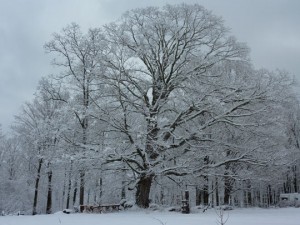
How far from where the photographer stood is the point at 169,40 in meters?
19.5

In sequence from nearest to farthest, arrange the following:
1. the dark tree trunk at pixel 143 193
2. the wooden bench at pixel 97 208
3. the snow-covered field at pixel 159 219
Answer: the snow-covered field at pixel 159 219, the wooden bench at pixel 97 208, the dark tree trunk at pixel 143 193

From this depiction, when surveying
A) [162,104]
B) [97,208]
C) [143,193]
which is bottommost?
[97,208]

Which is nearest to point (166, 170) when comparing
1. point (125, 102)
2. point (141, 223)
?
point (125, 102)

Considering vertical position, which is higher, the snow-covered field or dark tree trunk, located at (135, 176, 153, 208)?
dark tree trunk, located at (135, 176, 153, 208)

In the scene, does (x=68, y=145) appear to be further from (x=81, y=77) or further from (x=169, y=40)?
(x=169, y=40)

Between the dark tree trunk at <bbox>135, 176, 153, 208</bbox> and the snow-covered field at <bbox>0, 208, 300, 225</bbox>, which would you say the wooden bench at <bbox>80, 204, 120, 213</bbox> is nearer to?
the dark tree trunk at <bbox>135, 176, 153, 208</bbox>

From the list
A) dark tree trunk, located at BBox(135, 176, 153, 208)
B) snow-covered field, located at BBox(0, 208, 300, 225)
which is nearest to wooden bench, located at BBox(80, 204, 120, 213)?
dark tree trunk, located at BBox(135, 176, 153, 208)

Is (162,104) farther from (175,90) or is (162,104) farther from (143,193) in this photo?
(143,193)

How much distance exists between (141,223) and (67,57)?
15.9 metres

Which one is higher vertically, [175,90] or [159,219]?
[175,90]

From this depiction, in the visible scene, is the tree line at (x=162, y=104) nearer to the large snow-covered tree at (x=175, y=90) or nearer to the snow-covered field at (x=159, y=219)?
the large snow-covered tree at (x=175, y=90)

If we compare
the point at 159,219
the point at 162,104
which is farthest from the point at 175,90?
the point at 159,219

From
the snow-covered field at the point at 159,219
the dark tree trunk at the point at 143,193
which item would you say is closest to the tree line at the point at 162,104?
the dark tree trunk at the point at 143,193

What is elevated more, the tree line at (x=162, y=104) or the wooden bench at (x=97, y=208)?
the tree line at (x=162, y=104)
